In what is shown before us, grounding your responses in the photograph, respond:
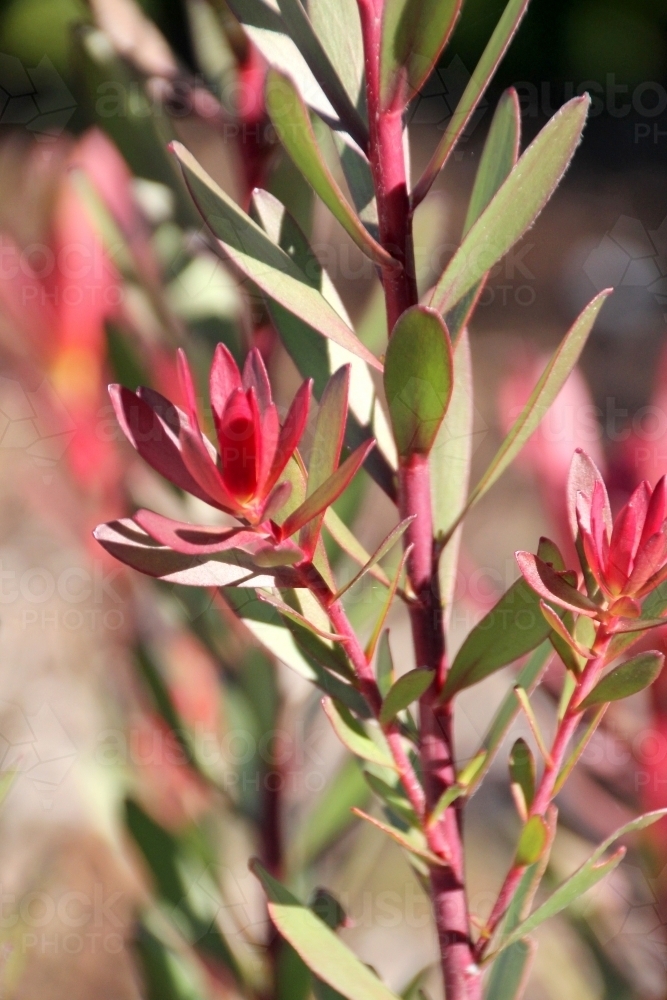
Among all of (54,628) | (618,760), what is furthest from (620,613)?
(54,628)

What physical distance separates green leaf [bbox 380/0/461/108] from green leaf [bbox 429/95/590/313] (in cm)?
3

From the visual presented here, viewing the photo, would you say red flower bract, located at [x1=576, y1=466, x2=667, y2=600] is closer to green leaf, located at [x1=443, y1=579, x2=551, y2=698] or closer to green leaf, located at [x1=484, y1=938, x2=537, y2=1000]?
green leaf, located at [x1=443, y1=579, x2=551, y2=698]

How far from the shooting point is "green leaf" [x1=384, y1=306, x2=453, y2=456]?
0.21 metres

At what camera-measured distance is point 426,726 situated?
0.90 feet

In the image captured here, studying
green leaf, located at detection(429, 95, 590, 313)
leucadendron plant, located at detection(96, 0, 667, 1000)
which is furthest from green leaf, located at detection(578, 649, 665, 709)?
green leaf, located at detection(429, 95, 590, 313)

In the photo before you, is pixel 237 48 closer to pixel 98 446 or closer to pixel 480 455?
pixel 98 446

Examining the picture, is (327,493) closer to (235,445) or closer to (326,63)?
(235,445)

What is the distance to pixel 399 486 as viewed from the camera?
0.26 meters

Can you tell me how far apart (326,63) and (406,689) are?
0.17 m

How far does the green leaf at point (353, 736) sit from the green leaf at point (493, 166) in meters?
0.10

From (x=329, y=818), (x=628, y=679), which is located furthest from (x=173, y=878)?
(x=628, y=679)

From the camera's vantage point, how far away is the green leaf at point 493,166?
246 mm

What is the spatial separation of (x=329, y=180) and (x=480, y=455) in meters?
1.18

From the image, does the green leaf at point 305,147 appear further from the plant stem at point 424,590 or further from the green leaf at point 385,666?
the green leaf at point 385,666
